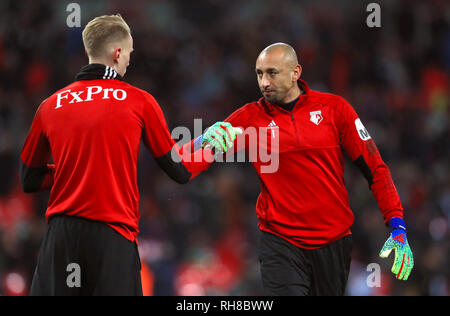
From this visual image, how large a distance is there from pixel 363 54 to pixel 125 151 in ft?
25.1

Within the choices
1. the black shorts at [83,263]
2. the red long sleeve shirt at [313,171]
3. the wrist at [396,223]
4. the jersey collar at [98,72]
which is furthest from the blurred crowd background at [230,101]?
the black shorts at [83,263]

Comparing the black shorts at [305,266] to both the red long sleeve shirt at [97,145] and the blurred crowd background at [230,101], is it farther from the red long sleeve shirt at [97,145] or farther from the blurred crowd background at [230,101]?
the blurred crowd background at [230,101]

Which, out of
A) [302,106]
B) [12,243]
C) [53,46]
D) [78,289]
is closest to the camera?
[78,289]

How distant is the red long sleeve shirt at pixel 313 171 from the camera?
4.47m

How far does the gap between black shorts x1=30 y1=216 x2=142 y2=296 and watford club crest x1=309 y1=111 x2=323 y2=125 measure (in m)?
1.75

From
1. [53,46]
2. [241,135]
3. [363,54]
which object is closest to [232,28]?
[363,54]

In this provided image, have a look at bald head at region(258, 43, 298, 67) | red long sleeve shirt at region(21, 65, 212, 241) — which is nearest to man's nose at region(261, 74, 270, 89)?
bald head at region(258, 43, 298, 67)

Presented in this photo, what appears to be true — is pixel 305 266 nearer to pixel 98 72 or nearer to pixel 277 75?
pixel 277 75

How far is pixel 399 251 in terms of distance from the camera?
172 inches

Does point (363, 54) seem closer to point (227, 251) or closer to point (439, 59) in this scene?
point (439, 59)

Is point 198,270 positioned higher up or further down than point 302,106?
further down

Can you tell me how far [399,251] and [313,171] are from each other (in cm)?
76

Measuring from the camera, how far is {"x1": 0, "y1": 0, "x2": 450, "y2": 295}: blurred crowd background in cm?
785

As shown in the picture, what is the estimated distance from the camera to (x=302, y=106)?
15.4 feet
